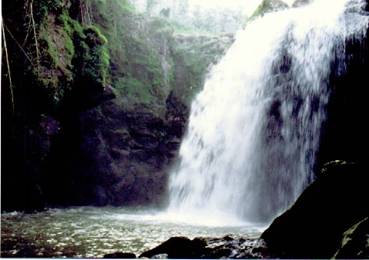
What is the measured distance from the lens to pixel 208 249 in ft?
11.7

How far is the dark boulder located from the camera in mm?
3539

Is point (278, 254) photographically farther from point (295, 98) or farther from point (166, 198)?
point (166, 198)

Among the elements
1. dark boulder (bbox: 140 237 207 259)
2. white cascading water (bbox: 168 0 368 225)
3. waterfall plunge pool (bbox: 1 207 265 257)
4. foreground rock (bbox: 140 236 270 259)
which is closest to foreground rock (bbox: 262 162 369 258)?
foreground rock (bbox: 140 236 270 259)

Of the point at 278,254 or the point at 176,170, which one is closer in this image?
the point at 278,254

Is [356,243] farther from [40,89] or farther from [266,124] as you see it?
[40,89]

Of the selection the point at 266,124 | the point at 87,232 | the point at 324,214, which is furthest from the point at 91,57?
the point at 324,214

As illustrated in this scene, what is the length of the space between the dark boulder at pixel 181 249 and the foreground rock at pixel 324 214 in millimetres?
557

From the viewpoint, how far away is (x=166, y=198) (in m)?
9.19

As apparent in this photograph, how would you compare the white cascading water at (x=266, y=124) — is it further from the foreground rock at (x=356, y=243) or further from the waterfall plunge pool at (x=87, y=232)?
the foreground rock at (x=356, y=243)

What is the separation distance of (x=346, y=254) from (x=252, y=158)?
17.0 feet

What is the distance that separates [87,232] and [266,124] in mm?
4058

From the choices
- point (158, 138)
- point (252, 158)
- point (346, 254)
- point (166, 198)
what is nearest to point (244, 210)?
point (252, 158)

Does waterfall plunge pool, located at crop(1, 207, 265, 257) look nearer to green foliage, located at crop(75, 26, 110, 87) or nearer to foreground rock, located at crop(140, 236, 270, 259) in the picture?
foreground rock, located at crop(140, 236, 270, 259)

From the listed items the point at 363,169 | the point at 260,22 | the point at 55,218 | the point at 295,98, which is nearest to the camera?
the point at 363,169
